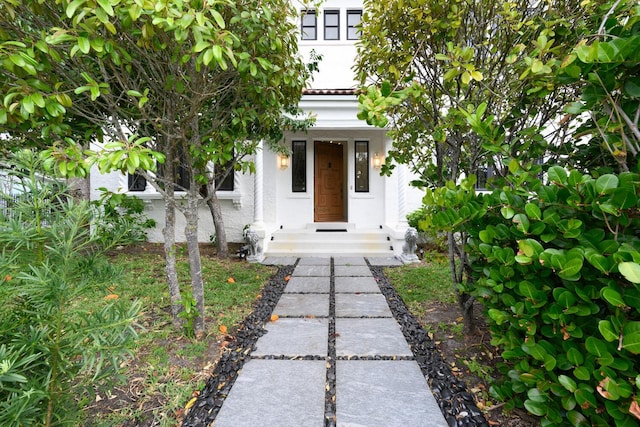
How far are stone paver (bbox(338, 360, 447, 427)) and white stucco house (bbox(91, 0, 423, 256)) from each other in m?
4.53

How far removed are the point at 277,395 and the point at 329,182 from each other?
7.87 metres

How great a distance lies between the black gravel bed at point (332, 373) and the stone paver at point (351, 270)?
156 cm

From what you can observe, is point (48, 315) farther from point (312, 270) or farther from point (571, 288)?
point (312, 270)

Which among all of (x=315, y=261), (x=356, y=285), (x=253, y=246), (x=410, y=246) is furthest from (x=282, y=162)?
(x=356, y=285)

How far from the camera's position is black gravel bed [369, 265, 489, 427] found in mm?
1841

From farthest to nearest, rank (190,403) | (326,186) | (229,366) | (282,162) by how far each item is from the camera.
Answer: (326,186), (282,162), (229,366), (190,403)

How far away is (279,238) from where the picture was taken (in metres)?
7.49

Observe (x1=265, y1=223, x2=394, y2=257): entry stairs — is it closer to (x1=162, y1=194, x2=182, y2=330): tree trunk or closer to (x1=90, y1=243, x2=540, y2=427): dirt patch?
(x1=90, y1=243, x2=540, y2=427): dirt patch

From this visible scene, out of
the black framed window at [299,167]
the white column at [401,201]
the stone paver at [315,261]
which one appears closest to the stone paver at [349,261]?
the stone paver at [315,261]

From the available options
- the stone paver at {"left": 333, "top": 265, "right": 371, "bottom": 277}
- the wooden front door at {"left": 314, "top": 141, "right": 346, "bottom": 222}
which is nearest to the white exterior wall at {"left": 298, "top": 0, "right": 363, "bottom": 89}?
the wooden front door at {"left": 314, "top": 141, "right": 346, "bottom": 222}

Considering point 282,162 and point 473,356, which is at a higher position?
point 282,162

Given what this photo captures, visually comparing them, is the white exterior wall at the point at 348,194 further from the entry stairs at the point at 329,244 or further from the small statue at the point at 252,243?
the small statue at the point at 252,243

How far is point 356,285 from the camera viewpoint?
4.68 meters

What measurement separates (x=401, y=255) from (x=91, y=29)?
5.90m
